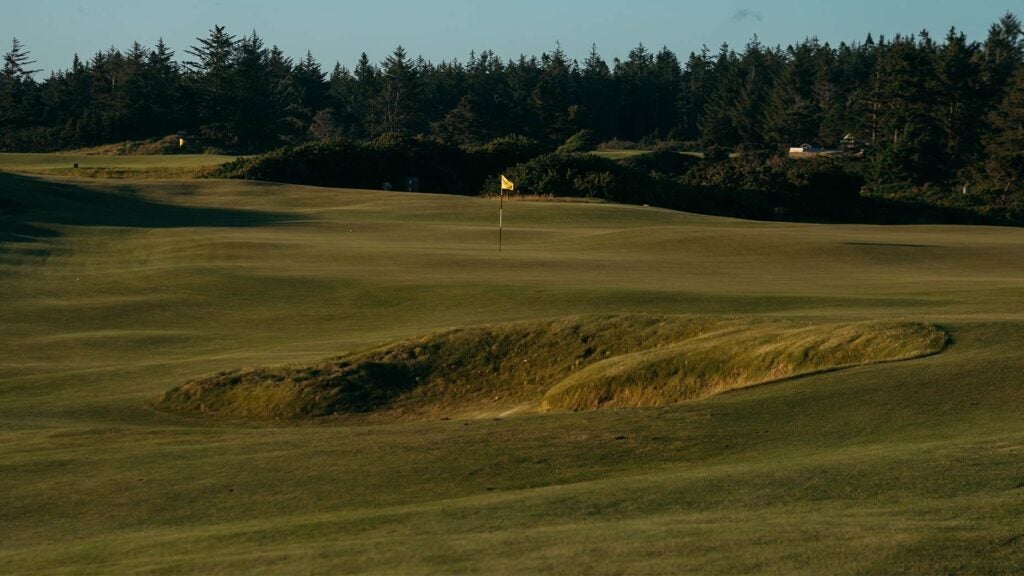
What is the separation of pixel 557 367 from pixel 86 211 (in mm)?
37717

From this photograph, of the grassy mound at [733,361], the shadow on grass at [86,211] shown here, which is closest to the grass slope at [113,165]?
the shadow on grass at [86,211]

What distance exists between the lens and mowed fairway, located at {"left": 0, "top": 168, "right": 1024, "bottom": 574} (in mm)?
10148

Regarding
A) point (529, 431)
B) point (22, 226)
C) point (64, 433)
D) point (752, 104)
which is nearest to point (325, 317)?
point (64, 433)

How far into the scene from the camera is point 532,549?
1002 cm

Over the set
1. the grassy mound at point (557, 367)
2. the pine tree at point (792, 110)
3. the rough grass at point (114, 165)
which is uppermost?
the pine tree at point (792, 110)

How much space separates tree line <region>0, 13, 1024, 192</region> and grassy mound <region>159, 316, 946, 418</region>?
82.8 metres

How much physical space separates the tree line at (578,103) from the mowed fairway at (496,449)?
246ft

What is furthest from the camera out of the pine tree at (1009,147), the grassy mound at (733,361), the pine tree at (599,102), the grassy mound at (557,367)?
the pine tree at (599,102)

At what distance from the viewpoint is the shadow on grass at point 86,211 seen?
49.2m

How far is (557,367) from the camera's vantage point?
2183 cm

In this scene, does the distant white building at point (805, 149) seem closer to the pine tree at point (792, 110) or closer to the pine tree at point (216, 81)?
the pine tree at point (792, 110)

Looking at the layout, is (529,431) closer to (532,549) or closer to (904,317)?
(532,549)

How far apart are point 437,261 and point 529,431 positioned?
21.1 metres

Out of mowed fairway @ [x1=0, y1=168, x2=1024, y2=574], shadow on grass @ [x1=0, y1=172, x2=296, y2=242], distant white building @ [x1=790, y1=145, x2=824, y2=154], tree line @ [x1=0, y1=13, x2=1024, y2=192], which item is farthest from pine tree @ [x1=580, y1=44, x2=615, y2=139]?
mowed fairway @ [x1=0, y1=168, x2=1024, y2=574]
